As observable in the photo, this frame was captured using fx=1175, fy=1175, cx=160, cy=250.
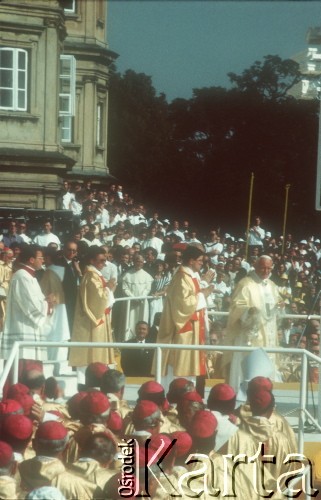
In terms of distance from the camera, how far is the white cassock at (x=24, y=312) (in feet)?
26.8

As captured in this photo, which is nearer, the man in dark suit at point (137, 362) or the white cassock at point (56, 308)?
the man in dark suit at point (137, 362)

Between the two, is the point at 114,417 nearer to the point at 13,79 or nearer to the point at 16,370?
the point at 16,370

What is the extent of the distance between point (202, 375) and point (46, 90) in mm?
7893

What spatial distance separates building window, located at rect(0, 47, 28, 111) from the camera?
14414mm

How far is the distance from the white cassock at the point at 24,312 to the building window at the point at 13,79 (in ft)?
21.0

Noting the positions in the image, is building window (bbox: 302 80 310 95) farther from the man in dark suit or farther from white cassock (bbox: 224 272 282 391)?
the man in dark suit

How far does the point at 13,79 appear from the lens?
1441cm

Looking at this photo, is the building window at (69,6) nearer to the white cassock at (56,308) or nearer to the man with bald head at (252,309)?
the white cassock at (56,308)

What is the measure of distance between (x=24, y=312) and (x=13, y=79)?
22.0 feet

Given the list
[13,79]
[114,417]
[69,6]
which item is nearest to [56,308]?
[114,417]

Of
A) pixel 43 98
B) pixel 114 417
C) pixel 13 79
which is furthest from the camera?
pixel 43 98

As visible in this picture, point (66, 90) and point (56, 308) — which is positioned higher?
point (66, 90)

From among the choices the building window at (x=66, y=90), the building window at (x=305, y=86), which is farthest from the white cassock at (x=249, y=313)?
the building window at (x=66, y=90)

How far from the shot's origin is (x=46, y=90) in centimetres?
1502
